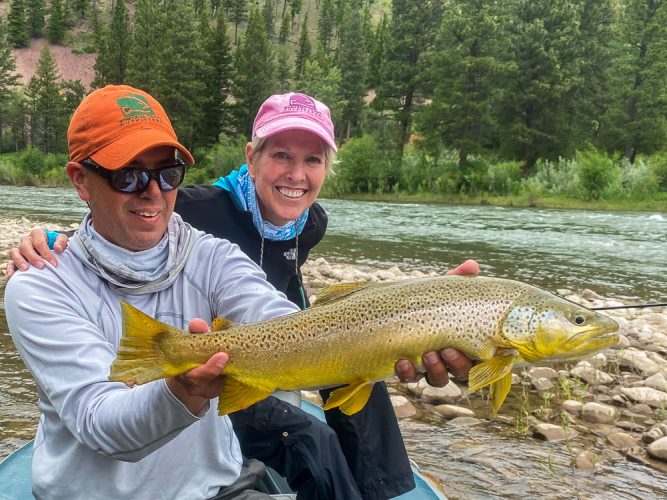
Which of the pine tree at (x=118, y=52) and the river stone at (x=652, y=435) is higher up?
the pine tree at (x=118, y=52)

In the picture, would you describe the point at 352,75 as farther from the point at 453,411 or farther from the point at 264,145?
the point at 264,145

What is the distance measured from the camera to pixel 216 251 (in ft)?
7.73

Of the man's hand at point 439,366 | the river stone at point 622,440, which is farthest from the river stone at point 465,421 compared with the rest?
the man's hand at point 439,366

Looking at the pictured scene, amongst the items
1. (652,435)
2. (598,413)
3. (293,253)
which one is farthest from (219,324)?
(598,413)

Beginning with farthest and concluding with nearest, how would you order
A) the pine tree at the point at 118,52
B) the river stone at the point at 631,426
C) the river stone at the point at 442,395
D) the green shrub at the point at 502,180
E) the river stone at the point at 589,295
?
the pine tree at the point at 118,52
the green shrub at the point at 502,180
the river stone at the point at 589,295
the river stone at the point at 442,395
the river stone at the point at 631,426

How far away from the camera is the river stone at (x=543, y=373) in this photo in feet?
19.2

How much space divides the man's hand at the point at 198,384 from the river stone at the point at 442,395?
3808 millimetres

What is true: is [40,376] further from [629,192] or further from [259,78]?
[259,78]

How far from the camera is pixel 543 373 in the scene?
19.4ft

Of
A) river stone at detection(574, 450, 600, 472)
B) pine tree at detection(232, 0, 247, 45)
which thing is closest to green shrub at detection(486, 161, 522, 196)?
river stone at detection(574, 450, 600, 472)

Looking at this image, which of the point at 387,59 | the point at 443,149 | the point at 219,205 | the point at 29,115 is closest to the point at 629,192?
the point at 443,149

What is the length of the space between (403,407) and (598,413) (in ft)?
5.20

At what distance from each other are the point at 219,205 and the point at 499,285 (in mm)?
1937

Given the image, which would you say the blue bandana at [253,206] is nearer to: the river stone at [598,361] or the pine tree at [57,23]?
the river stone at [598,361]
